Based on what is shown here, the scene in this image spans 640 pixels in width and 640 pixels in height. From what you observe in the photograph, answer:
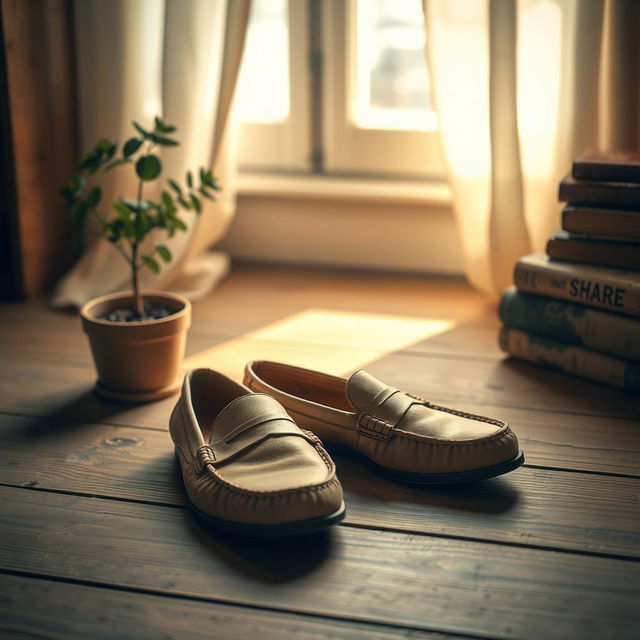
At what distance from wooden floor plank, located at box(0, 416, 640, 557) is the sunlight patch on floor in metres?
0.30

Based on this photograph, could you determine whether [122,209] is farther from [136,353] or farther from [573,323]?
[573,323]

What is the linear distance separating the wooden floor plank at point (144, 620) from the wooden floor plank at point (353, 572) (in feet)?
0.05

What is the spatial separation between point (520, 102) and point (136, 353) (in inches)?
33.2

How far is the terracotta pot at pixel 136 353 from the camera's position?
123cm

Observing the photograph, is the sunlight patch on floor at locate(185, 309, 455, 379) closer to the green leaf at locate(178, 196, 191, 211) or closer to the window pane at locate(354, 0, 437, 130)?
the green leaf at locate(178, 196, 191, 211)

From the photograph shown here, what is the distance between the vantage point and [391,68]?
1.85 m

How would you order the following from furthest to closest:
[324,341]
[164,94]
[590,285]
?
[164,94], [324,341], [590,285]

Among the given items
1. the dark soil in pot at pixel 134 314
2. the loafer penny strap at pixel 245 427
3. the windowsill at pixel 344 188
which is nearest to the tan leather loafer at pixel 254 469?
the loafer penny strap at pixel 245 427

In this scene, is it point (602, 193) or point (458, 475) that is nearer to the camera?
point (458, 475)

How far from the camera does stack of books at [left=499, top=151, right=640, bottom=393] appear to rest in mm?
1270

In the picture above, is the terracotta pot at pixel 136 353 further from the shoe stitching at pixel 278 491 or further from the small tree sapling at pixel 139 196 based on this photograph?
the shoe stitching at pixel 278 491

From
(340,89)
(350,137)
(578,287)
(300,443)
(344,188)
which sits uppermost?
(340,89)

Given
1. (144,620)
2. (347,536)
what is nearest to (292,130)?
(347,536)

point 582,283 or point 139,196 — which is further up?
point 139,196
